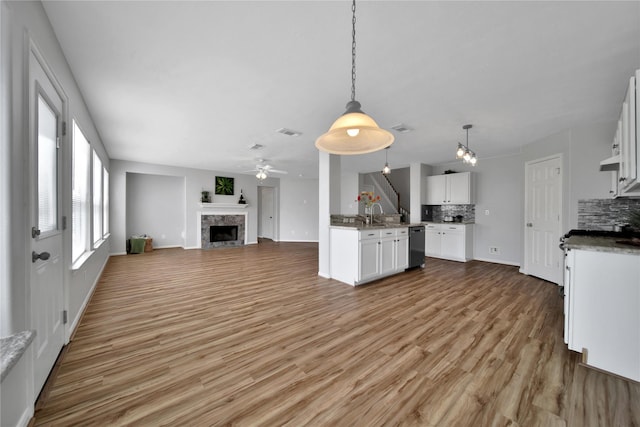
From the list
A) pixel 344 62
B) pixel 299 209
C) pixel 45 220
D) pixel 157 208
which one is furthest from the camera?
pixel 299 209

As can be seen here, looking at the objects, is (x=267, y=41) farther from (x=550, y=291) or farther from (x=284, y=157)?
(x=550, y=291)

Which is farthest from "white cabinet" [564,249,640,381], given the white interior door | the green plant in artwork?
the white interior door

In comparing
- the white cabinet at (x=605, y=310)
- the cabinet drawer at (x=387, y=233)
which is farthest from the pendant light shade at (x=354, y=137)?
the cabinet drawer at (x=387, y=233)

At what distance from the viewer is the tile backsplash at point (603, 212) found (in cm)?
312

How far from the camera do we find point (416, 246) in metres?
4.81

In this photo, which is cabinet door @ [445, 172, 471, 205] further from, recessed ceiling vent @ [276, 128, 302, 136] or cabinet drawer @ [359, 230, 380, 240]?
recessed ceiling vent @ [276, 128, 302, 136]

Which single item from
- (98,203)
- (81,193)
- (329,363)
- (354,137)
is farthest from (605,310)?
(98,203)

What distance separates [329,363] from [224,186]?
7345 millimetres

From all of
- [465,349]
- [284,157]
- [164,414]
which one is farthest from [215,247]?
[465,349]

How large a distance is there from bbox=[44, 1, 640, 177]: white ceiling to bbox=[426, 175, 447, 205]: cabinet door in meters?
2.53

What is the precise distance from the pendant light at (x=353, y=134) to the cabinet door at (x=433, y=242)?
5093 millimetres

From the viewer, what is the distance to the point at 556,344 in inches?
84.4

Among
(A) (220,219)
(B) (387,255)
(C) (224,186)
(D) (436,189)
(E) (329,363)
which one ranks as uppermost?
(C) (224,186)

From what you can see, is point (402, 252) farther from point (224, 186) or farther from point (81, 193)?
point (224, 186)
